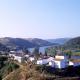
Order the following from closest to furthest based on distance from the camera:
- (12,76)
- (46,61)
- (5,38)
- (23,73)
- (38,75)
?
(38,75) < (23,73) < (12,76) < (46,61) < (5,38)

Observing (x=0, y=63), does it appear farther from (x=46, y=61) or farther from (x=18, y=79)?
(x=18, y=79)

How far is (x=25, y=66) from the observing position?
4.25 m

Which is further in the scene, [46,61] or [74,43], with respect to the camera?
[74,43]

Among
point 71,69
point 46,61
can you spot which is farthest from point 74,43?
point 71,69

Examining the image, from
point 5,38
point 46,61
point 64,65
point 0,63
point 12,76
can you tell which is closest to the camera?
point 12,76

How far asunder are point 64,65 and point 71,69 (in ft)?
8.59

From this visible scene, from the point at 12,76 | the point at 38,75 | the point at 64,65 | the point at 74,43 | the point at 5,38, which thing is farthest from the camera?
the point at 5,38

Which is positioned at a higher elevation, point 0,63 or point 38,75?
point 38,75

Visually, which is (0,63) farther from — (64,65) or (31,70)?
(31,70)

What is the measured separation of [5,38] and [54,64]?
7856cm

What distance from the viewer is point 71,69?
24797 mm

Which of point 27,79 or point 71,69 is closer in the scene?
point 27,79

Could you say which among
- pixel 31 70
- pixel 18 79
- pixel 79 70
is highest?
pixel 31 70

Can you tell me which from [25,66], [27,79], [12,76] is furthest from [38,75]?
[12,76]
